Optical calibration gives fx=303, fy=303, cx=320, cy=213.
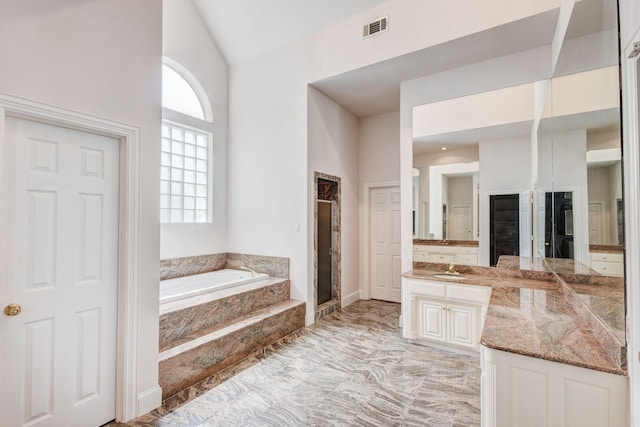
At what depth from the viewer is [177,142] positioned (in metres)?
4.48

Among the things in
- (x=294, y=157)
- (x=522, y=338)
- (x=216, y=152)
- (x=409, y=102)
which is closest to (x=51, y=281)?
(x=522, y=338)

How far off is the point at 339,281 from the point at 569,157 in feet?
11.5

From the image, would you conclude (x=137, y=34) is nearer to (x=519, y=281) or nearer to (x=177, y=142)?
(x=177, y=142)

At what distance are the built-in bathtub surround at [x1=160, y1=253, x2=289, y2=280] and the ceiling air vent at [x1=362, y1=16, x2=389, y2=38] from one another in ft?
10.2

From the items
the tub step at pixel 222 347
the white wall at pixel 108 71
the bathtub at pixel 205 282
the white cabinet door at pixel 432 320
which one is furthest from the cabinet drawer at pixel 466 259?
the white wall at pixel 108 71

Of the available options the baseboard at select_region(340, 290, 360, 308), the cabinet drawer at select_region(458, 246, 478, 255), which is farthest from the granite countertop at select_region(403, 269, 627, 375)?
the baseboard at select_region(340, 290, 360, 308)

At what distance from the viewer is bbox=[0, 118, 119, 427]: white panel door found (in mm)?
1742

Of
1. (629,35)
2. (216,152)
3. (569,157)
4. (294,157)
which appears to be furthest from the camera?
(216,152)

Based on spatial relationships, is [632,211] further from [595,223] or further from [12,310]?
[12,310]

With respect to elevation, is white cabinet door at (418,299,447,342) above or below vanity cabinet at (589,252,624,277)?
below

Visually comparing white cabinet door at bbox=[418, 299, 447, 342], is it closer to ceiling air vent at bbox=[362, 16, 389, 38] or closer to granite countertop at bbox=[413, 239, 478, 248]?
granite countertop at bbox=[413, 239, 478, 248]

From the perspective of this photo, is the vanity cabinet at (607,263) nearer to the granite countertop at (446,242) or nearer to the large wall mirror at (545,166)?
the large wall mirror at (545,166)

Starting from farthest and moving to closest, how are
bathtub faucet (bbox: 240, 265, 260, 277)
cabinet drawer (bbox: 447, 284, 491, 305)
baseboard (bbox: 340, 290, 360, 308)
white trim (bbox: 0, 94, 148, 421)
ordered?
1. baseboard (bbox: 340, 290, 360, 308)
2. bathtub faucet (bbox: 240, 265, 260, 277)
3. cabinet drawer (bbox: 447, 284, 491, 305)
4. white trim (bbox: 0, 94, 148, 421)

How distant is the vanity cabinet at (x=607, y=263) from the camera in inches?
50.9
